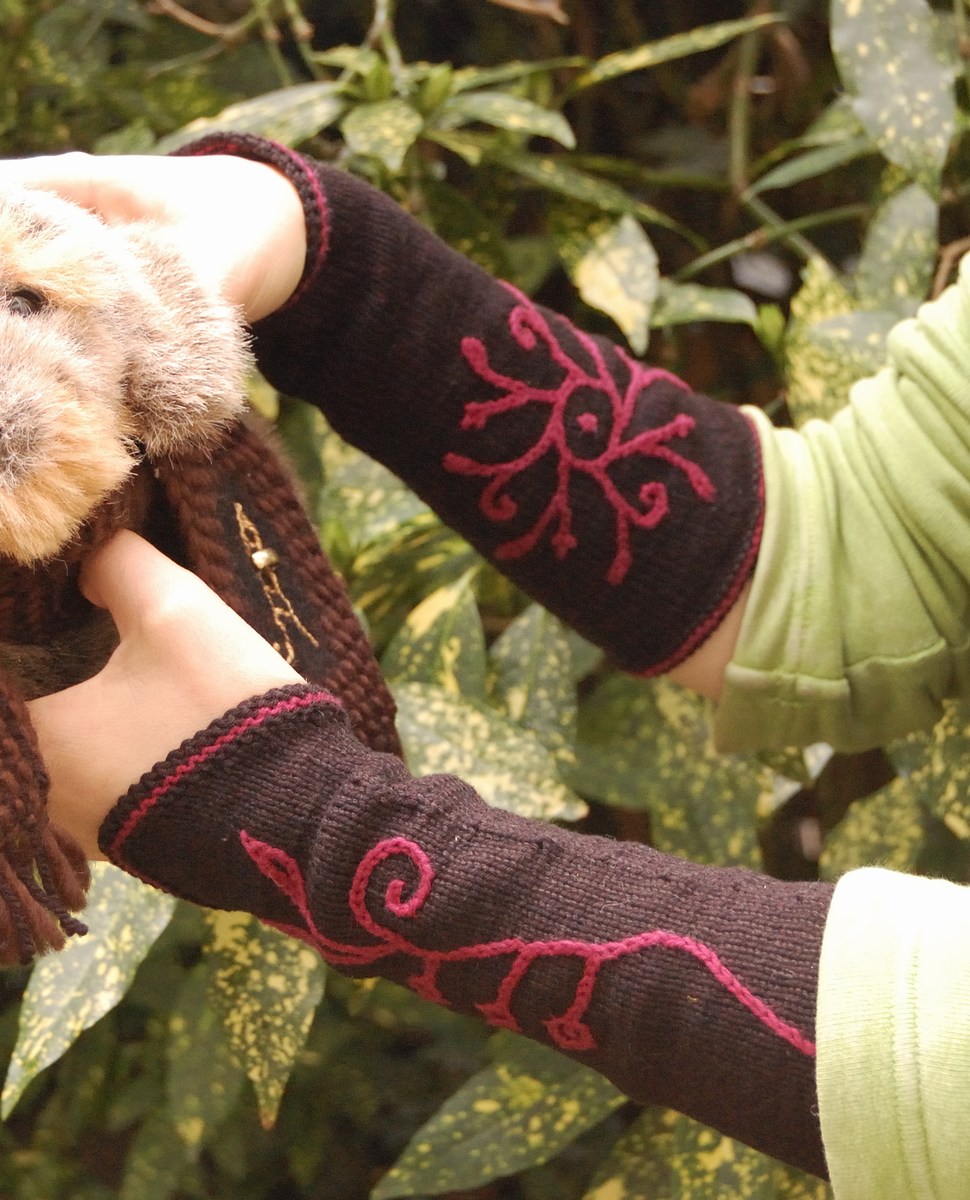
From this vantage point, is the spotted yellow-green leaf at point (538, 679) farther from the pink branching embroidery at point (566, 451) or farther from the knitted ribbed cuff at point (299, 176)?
the knitted ribbed cuff at point (299, 176)

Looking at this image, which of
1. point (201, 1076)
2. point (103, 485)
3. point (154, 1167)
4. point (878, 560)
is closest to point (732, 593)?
point (878, 560)

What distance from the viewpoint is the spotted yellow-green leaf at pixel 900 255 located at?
0.77 meters

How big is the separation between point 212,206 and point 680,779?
440 mm

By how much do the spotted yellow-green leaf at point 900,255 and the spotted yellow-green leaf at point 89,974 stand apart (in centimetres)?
54

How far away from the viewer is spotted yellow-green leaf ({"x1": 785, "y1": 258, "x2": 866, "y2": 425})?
73 cm

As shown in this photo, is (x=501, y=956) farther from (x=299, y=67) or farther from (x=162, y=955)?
(x=299, y=67)

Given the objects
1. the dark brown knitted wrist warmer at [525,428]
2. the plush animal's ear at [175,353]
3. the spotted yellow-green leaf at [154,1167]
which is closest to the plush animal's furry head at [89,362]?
the plush animal's ear at [175,353]

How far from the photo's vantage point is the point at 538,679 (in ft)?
2.47

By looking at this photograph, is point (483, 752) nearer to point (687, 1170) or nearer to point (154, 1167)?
point (687, 1170)

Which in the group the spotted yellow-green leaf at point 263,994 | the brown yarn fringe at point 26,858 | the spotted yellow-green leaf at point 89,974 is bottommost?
the spotted yellow-green leaf at point 263,994

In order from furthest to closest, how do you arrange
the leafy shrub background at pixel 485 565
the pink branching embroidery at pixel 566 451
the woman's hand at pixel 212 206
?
1. the leafy shrub background at pixel 485 565
2. the pink branching embroidery at pixel 566 451
3. the woman's hand at pixel 212 206

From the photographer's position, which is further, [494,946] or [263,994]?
[263,994]

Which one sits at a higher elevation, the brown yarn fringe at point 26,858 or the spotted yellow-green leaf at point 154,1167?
the brown yarn fringe at point 26,858

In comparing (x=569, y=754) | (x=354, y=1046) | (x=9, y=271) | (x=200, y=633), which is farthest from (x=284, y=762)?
(x=354, y=1046)
